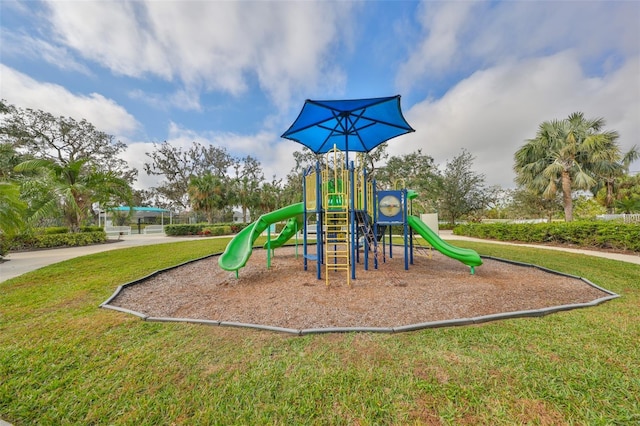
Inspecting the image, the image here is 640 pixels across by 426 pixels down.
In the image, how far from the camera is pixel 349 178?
5.48m

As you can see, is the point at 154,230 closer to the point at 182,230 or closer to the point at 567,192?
the point at 182,230

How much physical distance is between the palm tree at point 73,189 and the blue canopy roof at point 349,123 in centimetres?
1191

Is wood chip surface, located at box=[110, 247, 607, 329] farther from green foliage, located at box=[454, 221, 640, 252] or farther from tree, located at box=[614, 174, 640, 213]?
tree, located at box=[614, 174, 640, 213]

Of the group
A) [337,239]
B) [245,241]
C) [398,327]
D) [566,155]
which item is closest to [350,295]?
[398,327]

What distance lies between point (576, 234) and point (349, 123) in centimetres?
1194

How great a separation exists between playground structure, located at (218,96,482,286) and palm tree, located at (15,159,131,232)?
11.5 meters

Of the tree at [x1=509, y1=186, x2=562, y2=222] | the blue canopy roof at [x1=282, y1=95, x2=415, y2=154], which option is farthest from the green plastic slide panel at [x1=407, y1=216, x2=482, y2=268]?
the tree at [x1=509, y1=186, x2=562, y2=222]

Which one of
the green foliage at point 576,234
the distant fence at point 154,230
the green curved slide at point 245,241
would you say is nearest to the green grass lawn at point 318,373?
the green curved slide at point 245,241

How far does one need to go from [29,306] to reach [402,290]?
6374 millimetres

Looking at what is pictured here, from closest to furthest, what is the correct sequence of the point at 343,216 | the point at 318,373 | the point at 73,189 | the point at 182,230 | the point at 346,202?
the point at 318,373, the point at 346,202, the point at 343,216, the point at 73,189, the point at 182,230

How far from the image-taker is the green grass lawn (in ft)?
5.89

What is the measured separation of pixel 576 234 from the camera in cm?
1074

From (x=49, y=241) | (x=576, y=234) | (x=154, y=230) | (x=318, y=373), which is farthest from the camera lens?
(x=154, y=230)

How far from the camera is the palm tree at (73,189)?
11.4 m
